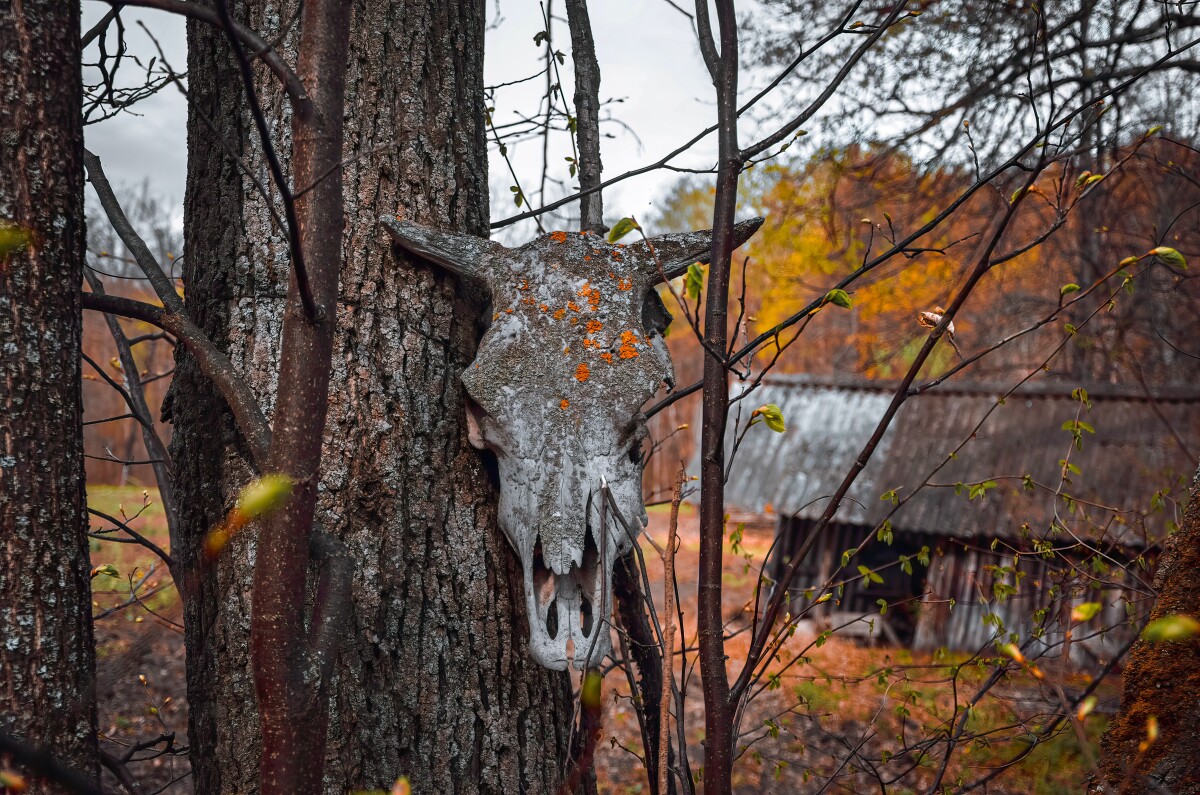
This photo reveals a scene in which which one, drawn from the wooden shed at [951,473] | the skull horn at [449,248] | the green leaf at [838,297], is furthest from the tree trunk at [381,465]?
the wooden shed at [951,473]

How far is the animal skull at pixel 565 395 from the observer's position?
5.68ft

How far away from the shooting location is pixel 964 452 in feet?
33.6

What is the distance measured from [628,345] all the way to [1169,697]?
168cm

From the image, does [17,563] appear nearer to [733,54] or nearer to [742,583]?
[733,54]

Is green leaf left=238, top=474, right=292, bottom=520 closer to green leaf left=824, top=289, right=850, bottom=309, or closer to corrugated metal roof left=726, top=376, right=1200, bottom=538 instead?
green leaf left=824, top=289, right=850, bottom=309

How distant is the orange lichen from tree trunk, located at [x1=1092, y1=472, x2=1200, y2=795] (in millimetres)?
1519

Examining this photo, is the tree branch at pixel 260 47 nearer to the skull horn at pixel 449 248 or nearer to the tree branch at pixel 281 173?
the tree branch at pixel 281 173

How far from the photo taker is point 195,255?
6.71 ft

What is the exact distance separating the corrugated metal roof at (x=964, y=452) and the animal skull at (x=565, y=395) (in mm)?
6778

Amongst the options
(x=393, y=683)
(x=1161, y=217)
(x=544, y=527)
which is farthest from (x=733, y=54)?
(x=1161, y=217)

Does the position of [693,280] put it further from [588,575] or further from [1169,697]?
[1169,697]

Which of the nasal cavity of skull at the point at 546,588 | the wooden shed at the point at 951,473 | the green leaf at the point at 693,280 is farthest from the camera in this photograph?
the wooden shed at the point at 951,473

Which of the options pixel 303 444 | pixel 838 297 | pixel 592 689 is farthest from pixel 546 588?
pixel 838 297

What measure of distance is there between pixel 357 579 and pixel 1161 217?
35.5 ft
